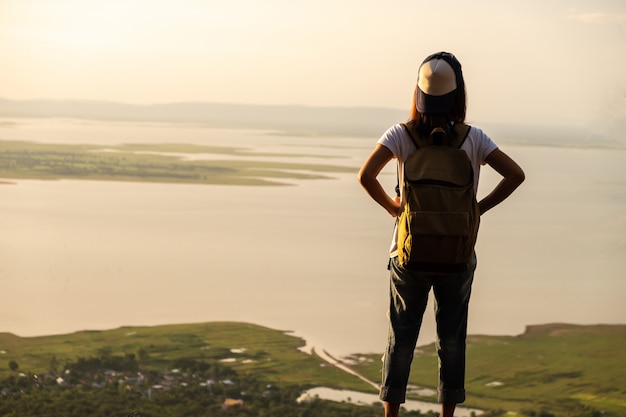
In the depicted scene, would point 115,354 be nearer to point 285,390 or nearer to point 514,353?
point 285,390

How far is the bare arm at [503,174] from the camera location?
98.7 inches

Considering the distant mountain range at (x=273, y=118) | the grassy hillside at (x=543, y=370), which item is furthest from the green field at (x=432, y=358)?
the distant mountain range at (x=273, y=118)

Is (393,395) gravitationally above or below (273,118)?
below

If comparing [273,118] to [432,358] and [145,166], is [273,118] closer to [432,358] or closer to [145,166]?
[145,166]

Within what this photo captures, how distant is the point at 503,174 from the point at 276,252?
68.0m

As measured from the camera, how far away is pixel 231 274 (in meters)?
67.8

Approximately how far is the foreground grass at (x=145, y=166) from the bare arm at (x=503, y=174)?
78.4 meters

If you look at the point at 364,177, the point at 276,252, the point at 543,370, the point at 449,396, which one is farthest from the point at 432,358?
the point at 364,177

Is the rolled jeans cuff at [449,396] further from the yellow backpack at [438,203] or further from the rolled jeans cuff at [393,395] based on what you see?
the yellow backpack at [438,203]

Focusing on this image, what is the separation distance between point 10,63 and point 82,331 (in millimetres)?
30097

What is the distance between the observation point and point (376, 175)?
97.7 inches

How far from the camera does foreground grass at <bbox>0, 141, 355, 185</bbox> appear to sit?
79125mm

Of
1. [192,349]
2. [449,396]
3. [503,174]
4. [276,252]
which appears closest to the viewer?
[503,174]

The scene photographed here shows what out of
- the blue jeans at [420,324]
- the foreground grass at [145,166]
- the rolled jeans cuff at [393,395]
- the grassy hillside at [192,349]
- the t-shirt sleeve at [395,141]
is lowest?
the grassy hillside at [192,349]
